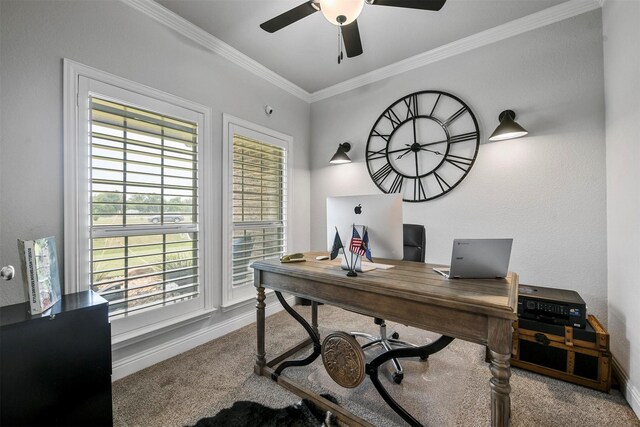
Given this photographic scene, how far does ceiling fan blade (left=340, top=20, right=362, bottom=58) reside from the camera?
1.73 m

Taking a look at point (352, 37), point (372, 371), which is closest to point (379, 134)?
point (352, 37)

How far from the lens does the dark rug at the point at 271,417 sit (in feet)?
4.87

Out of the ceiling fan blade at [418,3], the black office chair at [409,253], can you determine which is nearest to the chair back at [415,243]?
the black office chair at [409,253]

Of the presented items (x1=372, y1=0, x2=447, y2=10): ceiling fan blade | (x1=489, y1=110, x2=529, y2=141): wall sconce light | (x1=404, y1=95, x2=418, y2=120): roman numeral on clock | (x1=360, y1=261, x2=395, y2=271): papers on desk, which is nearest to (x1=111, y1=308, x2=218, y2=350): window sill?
(x1=360, y1=261, x2=395, y2=271): papers on desk

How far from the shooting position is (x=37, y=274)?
51.0 inches

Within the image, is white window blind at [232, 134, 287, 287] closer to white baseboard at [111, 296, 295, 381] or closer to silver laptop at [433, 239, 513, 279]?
white baseboard at [111, 296, 295, 381]

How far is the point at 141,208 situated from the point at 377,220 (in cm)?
176

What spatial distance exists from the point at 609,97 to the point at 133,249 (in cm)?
371

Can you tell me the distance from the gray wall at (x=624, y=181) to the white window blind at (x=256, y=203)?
9.53 feet

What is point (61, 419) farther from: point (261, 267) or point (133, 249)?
point (261, 267)

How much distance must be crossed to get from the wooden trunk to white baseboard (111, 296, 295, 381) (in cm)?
243

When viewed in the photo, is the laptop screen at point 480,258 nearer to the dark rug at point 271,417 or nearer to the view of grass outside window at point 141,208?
the dark rug at point 271,417

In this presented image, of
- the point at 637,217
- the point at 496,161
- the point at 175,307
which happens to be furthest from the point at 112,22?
the point at 637,217

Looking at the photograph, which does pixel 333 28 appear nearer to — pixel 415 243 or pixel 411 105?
pixel 411 105
